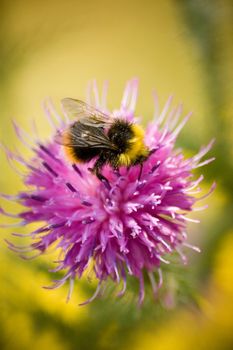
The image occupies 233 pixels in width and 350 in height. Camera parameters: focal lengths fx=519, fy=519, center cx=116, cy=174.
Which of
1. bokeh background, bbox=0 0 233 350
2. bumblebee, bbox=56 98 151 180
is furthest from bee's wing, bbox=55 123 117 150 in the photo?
bokeh background, bbox=0 0 233 350

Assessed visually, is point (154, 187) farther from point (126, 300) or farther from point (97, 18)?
point (97, 18)

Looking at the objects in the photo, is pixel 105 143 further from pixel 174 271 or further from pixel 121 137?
pixel 174 271

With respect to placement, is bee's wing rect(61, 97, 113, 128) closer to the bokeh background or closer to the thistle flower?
the thistle flower

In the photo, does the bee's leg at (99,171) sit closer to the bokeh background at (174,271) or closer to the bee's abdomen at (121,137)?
the bee's abdomen at (121,137)

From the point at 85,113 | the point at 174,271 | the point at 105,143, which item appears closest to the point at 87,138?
the point at 105,143

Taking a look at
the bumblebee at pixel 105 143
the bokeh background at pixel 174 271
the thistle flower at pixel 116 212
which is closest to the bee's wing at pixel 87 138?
the bumblebee at pixel 105 143

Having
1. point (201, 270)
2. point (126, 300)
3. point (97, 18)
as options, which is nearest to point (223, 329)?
point (201, 270)
